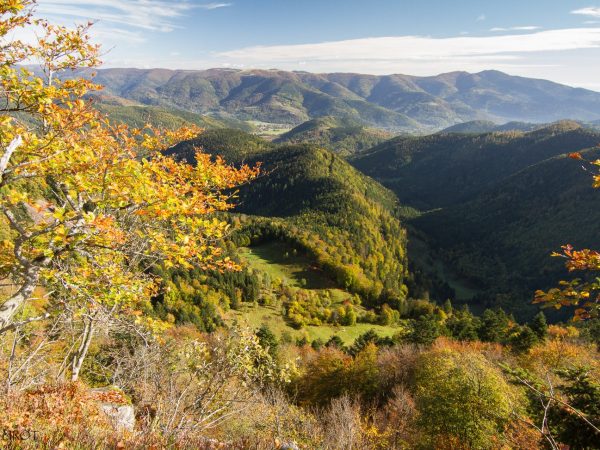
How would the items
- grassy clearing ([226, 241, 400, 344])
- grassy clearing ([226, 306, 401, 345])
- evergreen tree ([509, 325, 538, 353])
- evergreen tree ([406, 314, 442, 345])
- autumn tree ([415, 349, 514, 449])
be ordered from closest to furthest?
autumn tree ([415, 349, 514, 449]) < evergreen tree ([509, 325, 538, 353]) < evergreen tree ([406, 314, 442, 345]) < grassy clearing ([226, 306, 401, 345]) < grassy clearing ([226, 241, 400, 344])

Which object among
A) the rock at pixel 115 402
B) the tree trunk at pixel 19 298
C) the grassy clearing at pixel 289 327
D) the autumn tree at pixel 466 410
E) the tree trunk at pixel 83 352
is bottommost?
the grassy clearing at pixel 289 327

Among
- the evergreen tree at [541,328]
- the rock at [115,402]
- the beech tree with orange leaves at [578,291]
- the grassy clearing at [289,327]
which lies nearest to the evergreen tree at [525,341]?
the evergreen tree at [541,328]

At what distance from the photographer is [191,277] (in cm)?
12862

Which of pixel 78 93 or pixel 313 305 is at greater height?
pixel 78 93

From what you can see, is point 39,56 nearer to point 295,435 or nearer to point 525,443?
point 295,435

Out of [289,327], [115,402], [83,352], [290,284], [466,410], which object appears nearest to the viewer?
[83,352]

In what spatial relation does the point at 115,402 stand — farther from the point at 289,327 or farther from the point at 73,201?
the point at 289,327

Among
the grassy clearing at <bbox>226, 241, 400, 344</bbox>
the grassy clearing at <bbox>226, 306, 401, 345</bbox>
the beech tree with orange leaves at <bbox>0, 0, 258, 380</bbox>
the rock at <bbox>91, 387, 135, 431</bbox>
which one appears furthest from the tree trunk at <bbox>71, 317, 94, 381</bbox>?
the grassy clearing at <bbox>226, 306, 401, 345</bbox>

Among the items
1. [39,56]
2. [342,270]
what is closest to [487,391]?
[39,56]

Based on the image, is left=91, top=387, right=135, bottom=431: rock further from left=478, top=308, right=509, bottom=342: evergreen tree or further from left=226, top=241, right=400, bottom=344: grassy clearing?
left=226, top=241, right=400, bottom=344: grassy clearing

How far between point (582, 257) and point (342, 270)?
502 feet

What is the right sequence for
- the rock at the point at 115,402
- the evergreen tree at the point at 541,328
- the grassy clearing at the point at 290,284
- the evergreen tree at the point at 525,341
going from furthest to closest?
the grassy clearing at the point at 290,284 → the evergreen tree at the point at 541,328 → the evergreen tree at the point at 525,341 → the rock at the point at 115,402

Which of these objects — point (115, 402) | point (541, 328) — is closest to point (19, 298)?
point (115, 402)

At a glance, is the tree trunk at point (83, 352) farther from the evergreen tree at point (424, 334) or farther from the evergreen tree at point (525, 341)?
the evergreen tree at point (525, 341)
